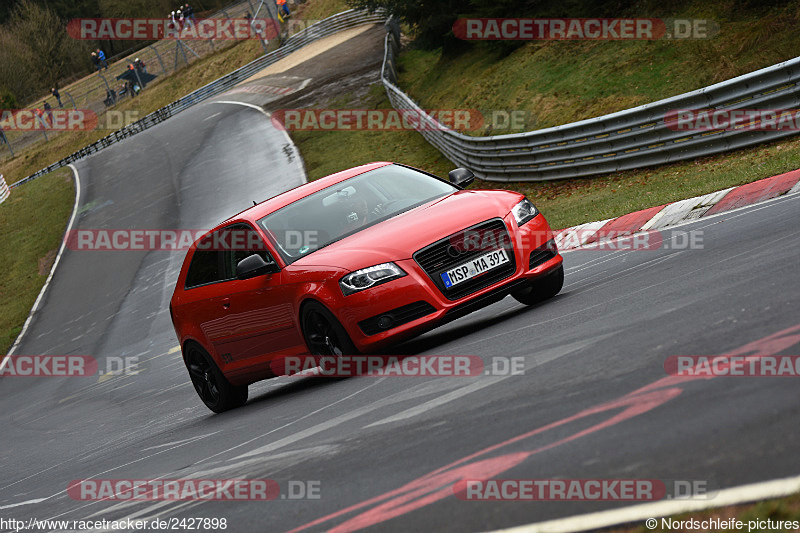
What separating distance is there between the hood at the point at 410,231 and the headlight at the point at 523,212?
0.17ft

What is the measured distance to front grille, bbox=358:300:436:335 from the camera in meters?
8.41

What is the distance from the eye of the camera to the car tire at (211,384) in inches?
421

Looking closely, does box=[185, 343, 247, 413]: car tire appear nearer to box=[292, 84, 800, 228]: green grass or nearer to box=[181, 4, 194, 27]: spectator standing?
box=[292, 84, 800, 228]: green grass

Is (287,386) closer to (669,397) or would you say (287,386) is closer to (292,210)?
(292,210)

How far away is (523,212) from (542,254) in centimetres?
40

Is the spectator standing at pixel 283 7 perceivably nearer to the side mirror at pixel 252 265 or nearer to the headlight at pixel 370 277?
the side mirror at pixel 252 265

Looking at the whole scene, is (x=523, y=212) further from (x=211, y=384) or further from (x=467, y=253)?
(x=211, y=384)

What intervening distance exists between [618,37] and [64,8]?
97091mm

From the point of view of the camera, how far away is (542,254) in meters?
9.13

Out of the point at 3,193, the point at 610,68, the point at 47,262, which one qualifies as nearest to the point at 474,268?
the point at 610,68

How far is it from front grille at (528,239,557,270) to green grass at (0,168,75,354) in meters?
20.6

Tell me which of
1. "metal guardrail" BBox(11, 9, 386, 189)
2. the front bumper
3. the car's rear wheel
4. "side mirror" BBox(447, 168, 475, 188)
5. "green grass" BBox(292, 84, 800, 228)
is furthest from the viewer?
"metal guardrail" BBox(11, 9, 386, 189)

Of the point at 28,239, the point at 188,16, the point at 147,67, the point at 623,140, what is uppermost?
the point at 623,140

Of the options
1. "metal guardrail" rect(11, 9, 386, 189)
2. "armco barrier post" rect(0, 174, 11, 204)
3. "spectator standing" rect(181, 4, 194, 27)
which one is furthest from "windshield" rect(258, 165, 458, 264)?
"spectator standing" rect(181, 4, 194, 27)
